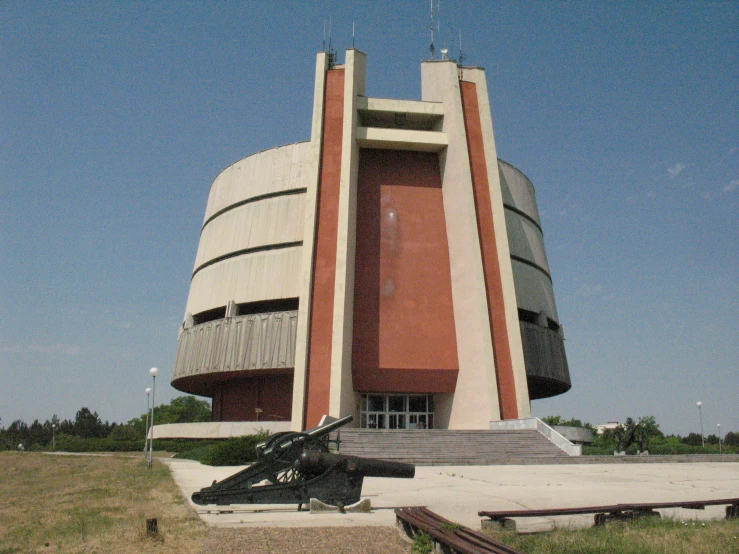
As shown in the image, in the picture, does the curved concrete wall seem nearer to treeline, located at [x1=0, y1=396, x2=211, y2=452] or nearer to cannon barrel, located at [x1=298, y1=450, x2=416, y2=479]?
treeline, located at [x1=0, y1=396, x2=211, y2=452]

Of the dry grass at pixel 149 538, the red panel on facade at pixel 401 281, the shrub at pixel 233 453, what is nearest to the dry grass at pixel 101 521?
the dry grass at pixel 149 538

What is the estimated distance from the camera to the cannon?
7902mm

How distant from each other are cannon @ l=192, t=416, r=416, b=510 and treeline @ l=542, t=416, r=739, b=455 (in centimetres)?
1896

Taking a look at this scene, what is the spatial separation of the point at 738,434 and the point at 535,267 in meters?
42.7

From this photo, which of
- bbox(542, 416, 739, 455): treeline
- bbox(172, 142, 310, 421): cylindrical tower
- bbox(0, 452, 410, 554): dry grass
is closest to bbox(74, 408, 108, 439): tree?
bbox(172, 142, 310, 421): cylindrical tower

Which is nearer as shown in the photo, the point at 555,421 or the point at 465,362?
the point at 465,362

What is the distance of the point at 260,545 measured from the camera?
5988 mm

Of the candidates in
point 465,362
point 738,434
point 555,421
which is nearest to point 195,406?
point 555,421

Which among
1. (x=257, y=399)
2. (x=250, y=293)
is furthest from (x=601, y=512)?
(x=257, y=399)

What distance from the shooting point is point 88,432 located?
256 feet

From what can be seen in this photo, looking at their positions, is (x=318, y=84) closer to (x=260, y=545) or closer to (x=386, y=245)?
(x=386, y=245)

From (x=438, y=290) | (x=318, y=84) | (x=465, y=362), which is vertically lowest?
(x=465, y=362)

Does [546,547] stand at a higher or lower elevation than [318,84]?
lower

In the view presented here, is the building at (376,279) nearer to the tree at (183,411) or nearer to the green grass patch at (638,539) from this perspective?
the green grass patch at (638,539)
